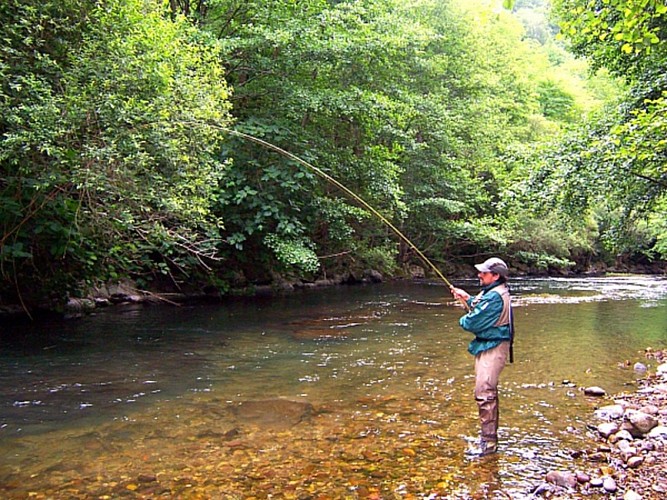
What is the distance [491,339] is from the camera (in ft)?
15.8

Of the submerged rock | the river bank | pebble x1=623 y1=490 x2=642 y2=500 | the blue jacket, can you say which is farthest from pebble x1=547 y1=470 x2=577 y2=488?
the river bank

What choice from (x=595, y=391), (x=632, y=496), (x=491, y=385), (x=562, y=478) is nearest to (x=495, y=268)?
(x=491, y=385)

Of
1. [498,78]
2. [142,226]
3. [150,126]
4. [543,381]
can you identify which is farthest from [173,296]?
[498,78]

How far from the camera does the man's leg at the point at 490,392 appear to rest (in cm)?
476

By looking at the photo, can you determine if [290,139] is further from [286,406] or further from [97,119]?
[286,406]

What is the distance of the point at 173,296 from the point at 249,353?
867 cm

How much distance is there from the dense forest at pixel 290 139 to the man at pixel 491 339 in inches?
84.0

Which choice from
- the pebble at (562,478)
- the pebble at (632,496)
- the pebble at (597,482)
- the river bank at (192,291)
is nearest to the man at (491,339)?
the pebble at (562,478)

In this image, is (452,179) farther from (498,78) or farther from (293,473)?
(293,473)

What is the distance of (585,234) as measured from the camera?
107 ft

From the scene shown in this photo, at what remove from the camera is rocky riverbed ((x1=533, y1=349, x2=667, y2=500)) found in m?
3.97

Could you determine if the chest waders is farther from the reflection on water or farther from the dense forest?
the dense forest

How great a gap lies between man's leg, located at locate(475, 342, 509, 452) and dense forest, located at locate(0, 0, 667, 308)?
266cm

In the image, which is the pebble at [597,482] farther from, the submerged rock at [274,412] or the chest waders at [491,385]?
the submerged rock at [274,412]
